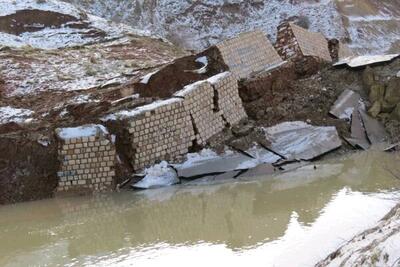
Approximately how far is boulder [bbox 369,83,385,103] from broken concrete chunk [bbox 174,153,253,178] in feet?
14.0

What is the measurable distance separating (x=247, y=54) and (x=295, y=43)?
6.47 ft

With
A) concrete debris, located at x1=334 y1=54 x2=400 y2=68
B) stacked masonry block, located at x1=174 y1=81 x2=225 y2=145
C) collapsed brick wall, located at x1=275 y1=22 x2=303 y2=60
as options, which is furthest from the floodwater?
collapsed brick wall, located at x1=275 y1=22 x2=303 y2=60

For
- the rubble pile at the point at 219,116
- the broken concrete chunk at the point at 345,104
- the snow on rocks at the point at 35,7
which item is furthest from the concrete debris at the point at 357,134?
the snow on rocks at the point at 35,7

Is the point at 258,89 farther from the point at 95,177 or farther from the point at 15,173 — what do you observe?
the point at 15,173

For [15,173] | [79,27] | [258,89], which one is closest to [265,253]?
[15,173]

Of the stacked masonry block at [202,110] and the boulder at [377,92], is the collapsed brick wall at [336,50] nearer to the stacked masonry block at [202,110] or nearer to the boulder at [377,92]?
the boulder at [377,92]

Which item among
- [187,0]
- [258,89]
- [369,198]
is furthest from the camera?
[187,0]

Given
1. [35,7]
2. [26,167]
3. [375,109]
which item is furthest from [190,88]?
[35,7]

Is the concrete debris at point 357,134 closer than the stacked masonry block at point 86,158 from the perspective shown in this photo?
No

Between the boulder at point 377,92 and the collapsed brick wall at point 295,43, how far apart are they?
2.24 meters

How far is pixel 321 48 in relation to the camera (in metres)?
16.7

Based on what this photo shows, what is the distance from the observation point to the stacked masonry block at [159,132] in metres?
10.9

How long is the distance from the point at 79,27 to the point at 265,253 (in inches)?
761

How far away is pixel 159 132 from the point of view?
443 inches
